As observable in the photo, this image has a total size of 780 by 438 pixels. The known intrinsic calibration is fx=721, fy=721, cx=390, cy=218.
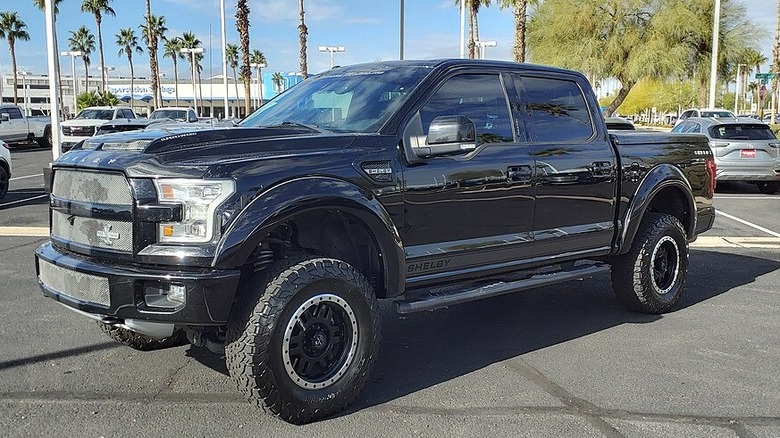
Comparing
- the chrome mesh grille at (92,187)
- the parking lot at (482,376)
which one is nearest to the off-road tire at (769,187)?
the parking lot at (482,376)

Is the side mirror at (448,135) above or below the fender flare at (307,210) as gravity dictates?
above

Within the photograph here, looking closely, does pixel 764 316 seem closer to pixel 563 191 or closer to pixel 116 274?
pixel 563 191

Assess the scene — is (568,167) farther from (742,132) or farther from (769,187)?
(769,187)

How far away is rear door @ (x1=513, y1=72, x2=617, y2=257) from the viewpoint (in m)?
5.30

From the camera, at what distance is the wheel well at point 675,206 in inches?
260

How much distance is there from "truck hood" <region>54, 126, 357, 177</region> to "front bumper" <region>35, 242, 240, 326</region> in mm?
509

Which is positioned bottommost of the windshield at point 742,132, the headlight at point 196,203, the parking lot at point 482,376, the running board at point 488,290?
the parking lot at point 482,376

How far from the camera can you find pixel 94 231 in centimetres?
396

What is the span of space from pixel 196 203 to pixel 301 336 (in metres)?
0.92

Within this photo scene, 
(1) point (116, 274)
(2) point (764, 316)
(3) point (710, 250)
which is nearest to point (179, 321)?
(1) point (116, 274)

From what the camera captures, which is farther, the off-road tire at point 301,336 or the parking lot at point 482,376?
the parking lot at point 482,376

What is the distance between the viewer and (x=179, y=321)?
364 cm

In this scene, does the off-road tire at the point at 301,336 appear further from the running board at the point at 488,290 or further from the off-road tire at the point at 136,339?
the off-road tire at the point at 136,339

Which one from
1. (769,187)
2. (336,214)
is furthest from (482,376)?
(769,187)
